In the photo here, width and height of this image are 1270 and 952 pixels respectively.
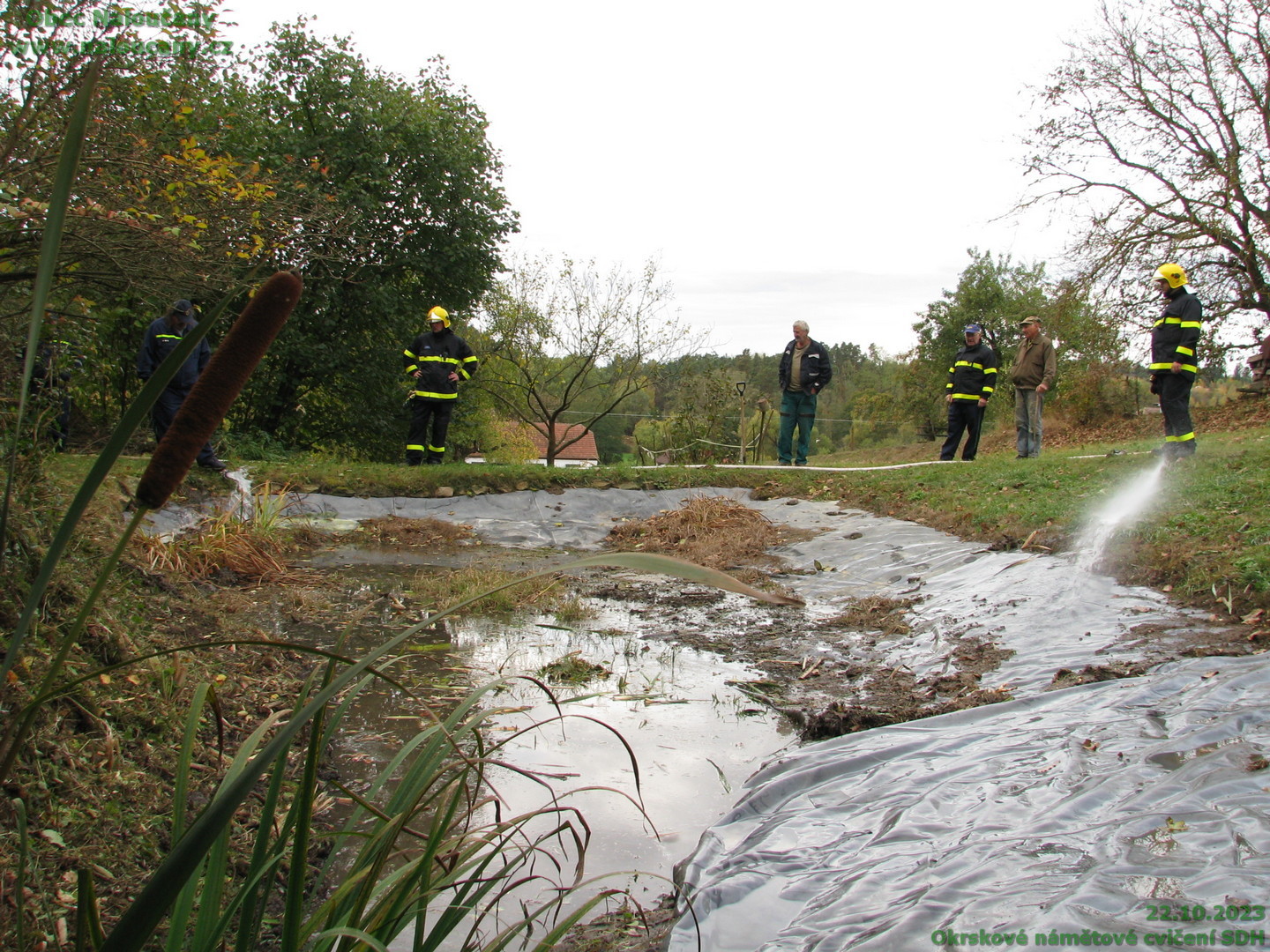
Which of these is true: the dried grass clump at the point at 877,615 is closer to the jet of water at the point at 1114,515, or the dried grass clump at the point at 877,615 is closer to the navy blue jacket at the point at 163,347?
the jet of water at the point at 1114,515

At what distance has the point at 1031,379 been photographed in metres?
12.2

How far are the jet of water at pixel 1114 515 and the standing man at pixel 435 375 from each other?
7.68 meters

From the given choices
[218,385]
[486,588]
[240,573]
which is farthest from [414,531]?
[218,385]

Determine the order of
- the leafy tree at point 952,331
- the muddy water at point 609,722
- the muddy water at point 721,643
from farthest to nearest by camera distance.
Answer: the leafy tree at point 952,331, the muddy water at point 721,643, the muddy water at point 609,722

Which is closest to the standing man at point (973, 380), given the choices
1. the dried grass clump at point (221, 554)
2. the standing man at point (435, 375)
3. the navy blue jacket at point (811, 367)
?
the navy blue jacket at point (811, 367)

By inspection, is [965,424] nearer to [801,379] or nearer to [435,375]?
[801,379]

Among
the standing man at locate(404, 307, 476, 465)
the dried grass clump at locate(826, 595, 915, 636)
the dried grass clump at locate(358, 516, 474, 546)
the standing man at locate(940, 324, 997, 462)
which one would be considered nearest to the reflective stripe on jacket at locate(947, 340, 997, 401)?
the standing man at locate(940, 324, 997, 462)

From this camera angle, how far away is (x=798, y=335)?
13.0 m

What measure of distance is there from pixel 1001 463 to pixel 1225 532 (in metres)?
5.31

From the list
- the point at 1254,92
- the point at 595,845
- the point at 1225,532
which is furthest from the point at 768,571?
the point at 1254,92

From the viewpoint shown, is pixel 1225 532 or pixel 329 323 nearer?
pixel 1225 532

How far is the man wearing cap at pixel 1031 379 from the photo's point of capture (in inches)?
475

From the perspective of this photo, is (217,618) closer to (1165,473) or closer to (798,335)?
(1165,473)

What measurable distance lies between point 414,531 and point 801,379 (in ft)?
20.8
